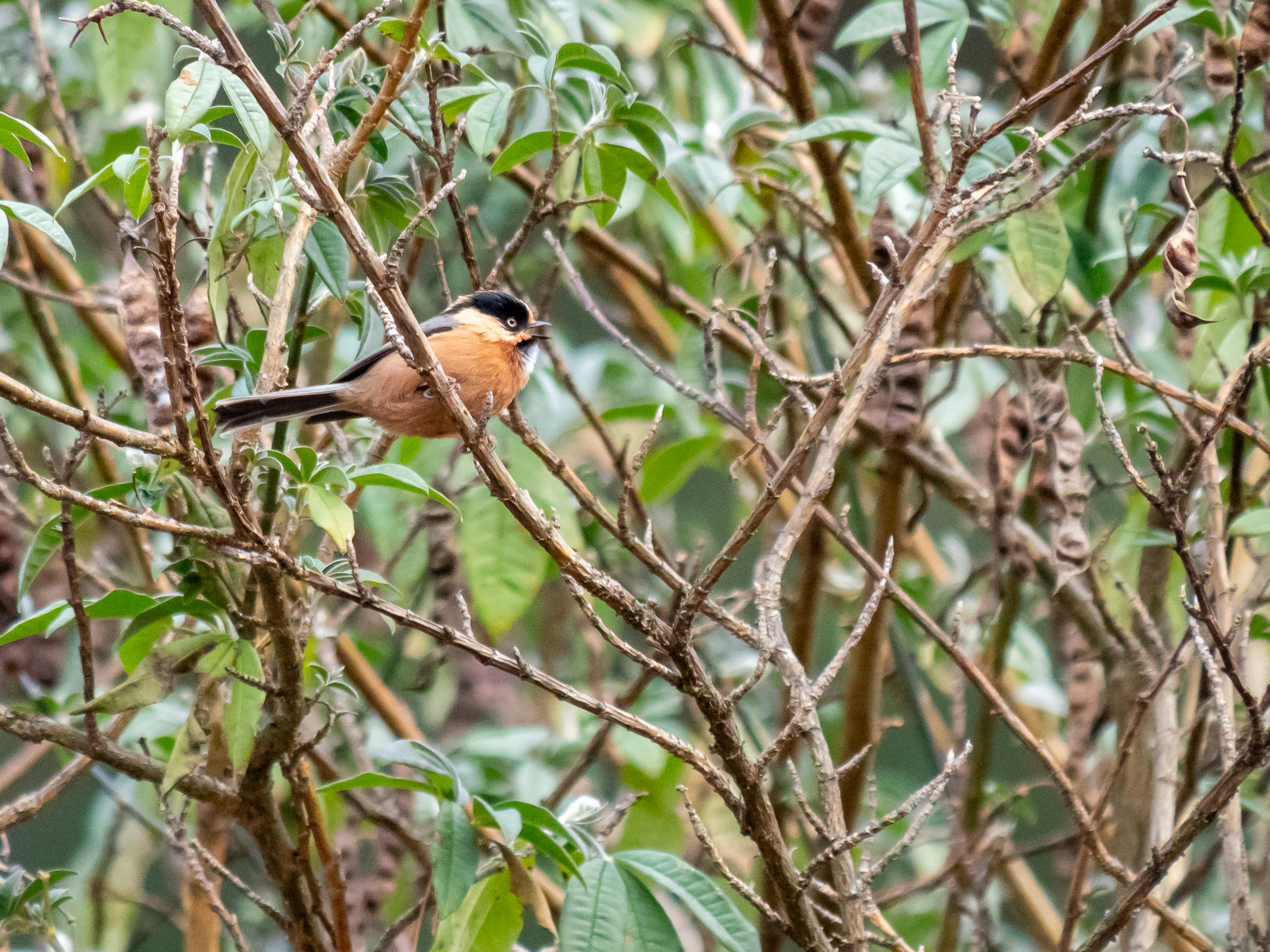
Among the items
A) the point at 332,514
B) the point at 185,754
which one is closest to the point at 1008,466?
the point at 332,514

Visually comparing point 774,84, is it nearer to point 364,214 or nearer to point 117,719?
point 364,214

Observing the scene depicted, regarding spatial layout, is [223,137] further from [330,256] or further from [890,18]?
[890,18]

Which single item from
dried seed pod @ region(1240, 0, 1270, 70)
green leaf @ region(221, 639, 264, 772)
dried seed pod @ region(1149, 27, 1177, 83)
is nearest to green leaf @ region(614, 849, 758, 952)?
green leaf @ region(221, 639, 264, 772)

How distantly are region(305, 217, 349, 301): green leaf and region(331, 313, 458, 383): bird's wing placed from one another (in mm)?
221

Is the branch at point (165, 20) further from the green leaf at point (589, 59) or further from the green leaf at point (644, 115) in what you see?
the green leaf at point (644, 115)

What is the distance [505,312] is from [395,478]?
144 centimetres

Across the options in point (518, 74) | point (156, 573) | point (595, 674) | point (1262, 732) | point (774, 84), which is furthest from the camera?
point (595, 674)

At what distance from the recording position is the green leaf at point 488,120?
233cm

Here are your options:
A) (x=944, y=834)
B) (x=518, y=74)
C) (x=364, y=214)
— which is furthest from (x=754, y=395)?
(x=944, y=834)

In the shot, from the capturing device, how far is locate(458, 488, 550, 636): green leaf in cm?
314

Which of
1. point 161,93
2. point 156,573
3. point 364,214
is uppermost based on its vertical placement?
point 161,93

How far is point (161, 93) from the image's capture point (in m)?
4.46

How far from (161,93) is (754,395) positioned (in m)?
3.19

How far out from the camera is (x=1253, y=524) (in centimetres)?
221
